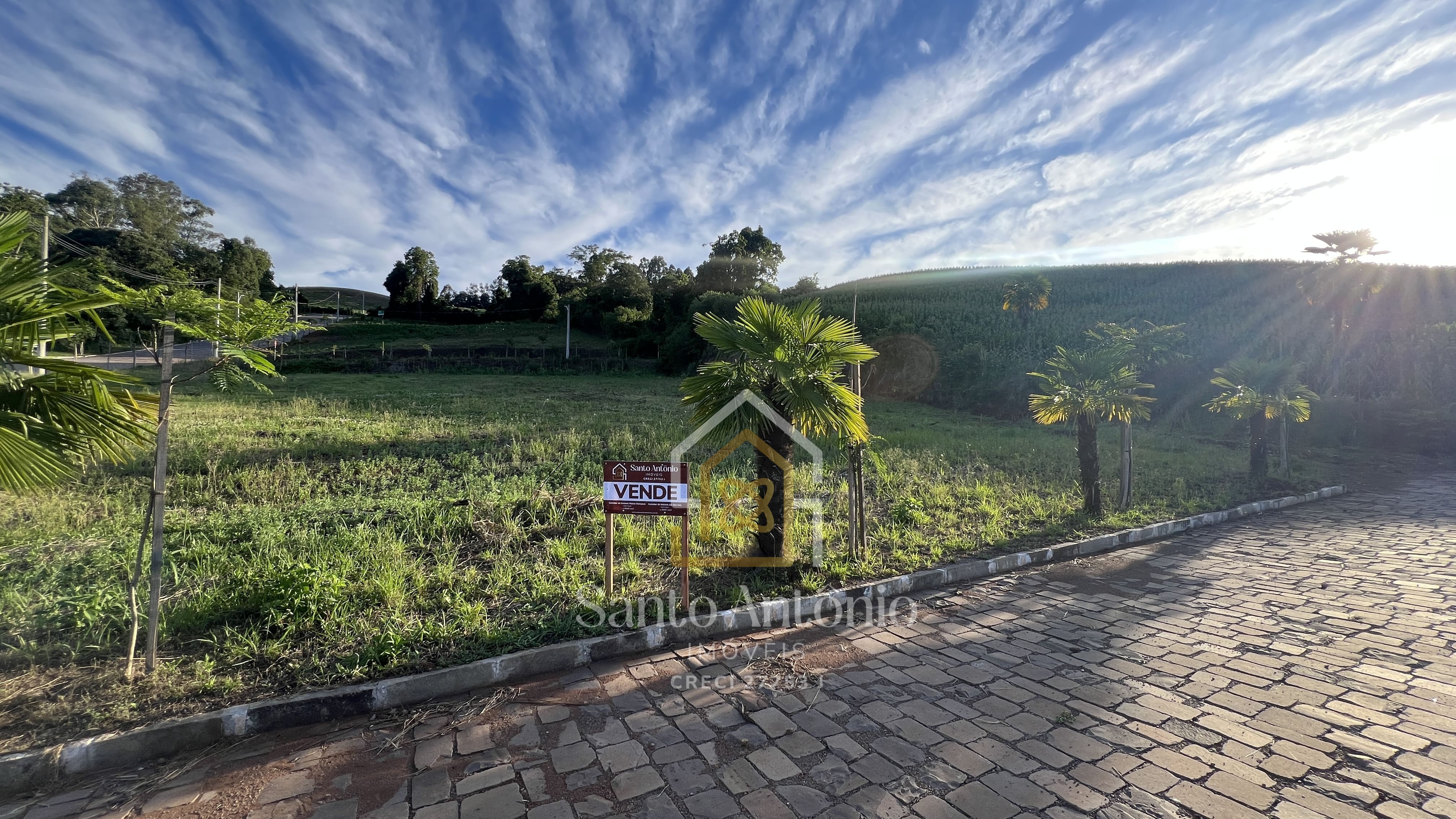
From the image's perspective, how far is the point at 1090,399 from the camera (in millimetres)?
7223

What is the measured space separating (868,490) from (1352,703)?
5194 millimetres

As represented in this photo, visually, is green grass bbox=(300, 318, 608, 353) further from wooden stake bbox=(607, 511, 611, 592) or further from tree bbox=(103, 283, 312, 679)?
wooden stake bbox=(607, 511, 611, 592)

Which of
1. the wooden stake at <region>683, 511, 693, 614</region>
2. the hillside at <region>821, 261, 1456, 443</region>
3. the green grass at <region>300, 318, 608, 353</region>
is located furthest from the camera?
the green grass at <region>300, 318, 608, 353</region>

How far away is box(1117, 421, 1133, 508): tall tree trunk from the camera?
778 cm

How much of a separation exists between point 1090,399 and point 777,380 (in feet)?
15.8

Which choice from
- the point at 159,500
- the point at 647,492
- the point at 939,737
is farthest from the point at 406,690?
the point at 939,737

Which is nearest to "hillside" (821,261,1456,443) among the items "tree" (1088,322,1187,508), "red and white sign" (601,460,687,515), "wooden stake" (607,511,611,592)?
"tree" (1088,322,1187,508)

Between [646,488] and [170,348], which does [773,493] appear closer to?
[646,488]

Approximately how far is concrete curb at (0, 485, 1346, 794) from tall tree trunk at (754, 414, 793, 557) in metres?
0.63

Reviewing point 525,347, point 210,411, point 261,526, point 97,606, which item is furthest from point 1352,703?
point 525,347

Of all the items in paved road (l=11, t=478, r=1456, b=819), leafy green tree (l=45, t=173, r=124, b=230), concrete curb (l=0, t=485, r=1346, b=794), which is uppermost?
leafy green tree (l=45, t=173, r=124, b=230)

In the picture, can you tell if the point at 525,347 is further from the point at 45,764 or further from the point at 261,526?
the point at 45,764

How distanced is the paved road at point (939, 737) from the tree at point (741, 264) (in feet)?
124

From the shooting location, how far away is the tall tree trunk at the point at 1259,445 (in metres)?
10.3
